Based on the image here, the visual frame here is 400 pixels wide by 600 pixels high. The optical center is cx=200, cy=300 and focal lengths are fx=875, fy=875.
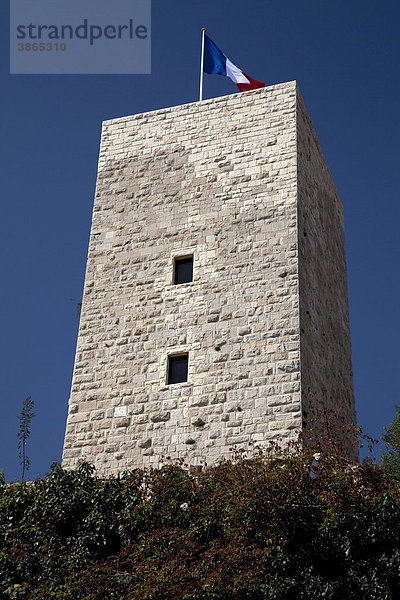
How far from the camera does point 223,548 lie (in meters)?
12.6

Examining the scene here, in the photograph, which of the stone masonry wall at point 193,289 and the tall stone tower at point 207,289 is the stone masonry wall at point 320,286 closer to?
the tall stone tower at point 207,289

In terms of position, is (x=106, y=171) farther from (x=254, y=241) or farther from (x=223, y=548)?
(x=223, y=548)

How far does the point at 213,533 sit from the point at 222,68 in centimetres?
1195

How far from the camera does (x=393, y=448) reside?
22156 mm

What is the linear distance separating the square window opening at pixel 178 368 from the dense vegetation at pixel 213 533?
2069 millimetres

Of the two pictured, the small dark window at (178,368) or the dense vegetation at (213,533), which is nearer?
the dense vegetation at (213,533)

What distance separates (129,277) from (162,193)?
203 centimetres

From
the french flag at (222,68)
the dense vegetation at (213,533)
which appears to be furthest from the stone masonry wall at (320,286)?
the dense vegetation at (213,533)

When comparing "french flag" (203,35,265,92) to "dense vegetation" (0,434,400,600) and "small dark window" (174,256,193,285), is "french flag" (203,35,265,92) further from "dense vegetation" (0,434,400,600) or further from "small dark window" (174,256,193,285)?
"dense vegetation" (0,434,400,600)

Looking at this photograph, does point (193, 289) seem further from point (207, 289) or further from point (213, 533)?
point (213, 533)

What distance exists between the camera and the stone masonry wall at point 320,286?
1630 centimetres

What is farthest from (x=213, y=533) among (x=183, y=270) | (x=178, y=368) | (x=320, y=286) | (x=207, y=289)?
(x=320, y=286)

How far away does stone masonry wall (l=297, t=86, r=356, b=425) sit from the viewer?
1630 centimetres

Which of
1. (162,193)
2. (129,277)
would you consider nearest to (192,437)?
(129,277)
